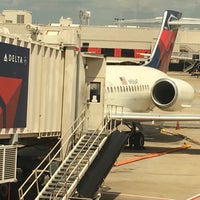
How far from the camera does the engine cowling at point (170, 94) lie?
26766 mm

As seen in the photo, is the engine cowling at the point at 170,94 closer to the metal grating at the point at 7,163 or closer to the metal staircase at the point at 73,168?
the metal staircase at the point at 73,168

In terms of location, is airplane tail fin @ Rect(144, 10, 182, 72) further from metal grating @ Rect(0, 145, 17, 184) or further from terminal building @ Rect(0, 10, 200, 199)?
metal grating @ Rect(0, 145, 17, 184)

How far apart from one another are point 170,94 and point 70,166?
15596 mm

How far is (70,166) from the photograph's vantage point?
39.8 feet

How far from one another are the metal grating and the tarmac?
170 inches

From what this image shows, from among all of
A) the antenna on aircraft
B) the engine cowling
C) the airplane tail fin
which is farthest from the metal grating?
the antenna on aircraft

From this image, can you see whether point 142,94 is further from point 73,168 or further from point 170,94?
point 73,168

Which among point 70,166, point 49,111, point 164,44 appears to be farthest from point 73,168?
point 164,44

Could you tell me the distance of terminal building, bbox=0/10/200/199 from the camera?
10883 millimetres

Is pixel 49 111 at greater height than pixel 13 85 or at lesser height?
lesser

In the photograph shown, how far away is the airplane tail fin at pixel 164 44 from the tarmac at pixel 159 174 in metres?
5.00

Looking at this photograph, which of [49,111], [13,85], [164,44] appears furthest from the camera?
[164,44]

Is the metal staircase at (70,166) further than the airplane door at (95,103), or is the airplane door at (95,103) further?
the airplane door at (95,103)

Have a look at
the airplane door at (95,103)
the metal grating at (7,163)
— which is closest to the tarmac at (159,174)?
the airplane door at (95,103)
